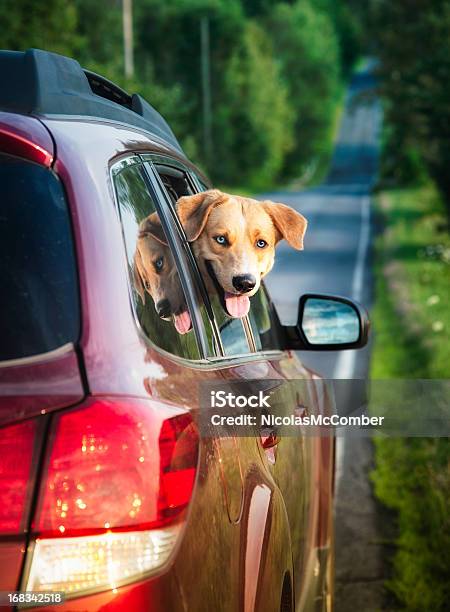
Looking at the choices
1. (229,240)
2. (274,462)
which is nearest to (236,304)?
(229,240)

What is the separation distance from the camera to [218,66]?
210 ft

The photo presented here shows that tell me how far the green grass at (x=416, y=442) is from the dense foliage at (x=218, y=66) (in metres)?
12.0

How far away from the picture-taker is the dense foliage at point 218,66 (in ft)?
105

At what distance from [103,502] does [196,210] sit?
1180 mm

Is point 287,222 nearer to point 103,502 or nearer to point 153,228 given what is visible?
point 153,228

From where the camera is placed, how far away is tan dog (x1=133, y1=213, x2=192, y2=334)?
2326 millimetres

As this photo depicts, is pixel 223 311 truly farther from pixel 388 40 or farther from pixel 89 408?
pixel 388 40

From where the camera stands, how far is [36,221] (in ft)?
6.90

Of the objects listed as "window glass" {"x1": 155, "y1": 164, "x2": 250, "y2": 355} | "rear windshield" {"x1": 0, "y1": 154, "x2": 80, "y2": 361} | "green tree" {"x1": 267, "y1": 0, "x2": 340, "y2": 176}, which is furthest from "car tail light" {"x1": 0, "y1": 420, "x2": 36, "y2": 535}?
"green tree" {"x1": 267, "y1": 0, "x2": 340, "y2": 176}

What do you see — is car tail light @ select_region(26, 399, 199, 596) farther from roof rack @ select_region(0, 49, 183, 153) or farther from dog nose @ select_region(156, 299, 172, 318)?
roof rack @ select_region(0, 49, 183, 153)

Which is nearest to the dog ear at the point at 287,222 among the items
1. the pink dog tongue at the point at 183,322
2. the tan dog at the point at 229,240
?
the tan dog at the point at 229,240

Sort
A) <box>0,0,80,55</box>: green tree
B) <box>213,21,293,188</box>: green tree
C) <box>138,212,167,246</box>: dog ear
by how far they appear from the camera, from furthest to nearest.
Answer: <box>213,21,293,188</box>: green tree, <box>0,0,80,55</box>: green tree, <box>138,212,167,246</box>: dog ear

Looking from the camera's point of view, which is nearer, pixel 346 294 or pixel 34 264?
pixel 34 264

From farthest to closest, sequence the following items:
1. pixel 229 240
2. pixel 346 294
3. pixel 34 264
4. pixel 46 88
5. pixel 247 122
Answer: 1. pixel 247 122
2. pixel 346 294
3. pixel 229 240
4. pixel 46 88
5. pixel 34 264
